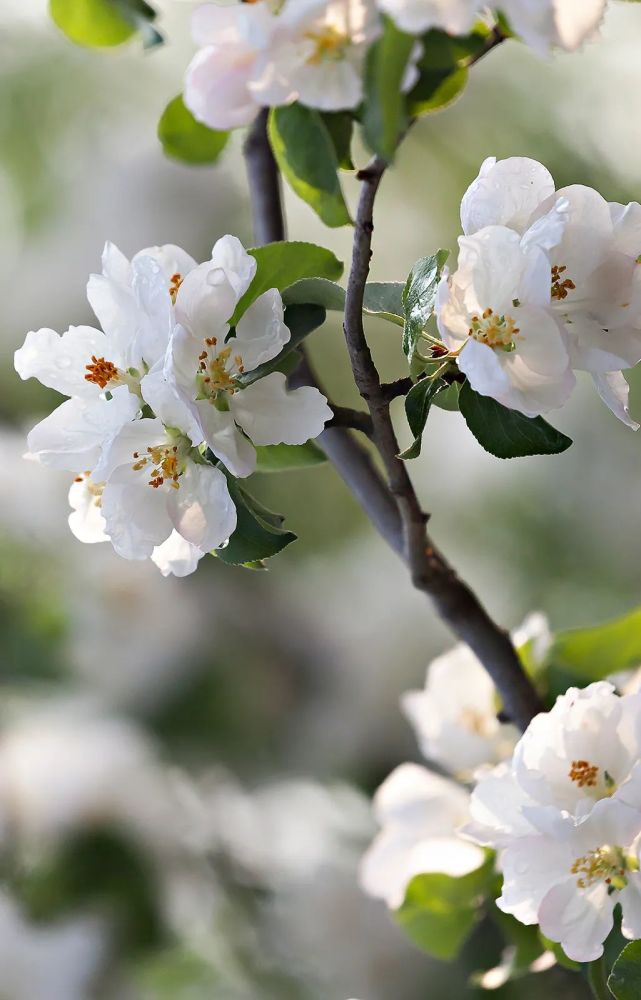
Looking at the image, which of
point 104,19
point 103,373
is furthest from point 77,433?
point 104,19

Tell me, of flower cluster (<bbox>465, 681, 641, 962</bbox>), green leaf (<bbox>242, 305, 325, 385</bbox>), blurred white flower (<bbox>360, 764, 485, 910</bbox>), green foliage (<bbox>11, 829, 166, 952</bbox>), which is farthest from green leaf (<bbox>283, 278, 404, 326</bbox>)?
green foliage (<bbox>11, 829, 166, 952</bbox>)

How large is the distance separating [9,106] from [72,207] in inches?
3.8

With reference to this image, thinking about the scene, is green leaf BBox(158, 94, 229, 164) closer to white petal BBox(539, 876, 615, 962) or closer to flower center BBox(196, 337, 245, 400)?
flower center BBox(196, 337, 245, 400)

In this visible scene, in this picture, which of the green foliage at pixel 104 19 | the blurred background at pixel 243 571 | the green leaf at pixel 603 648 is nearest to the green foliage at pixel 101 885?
the blurred background at pixel 243 571

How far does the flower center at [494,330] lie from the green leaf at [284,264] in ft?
0.20


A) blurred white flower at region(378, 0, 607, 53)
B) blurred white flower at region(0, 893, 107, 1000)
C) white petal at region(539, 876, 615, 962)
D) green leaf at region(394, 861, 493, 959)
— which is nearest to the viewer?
blurred white flower at region(378, 0, 607, 53)

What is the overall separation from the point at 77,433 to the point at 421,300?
97 millimetres

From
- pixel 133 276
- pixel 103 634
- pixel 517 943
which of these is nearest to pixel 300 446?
pixel 133 276

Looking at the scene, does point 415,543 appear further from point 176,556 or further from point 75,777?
point 75,777

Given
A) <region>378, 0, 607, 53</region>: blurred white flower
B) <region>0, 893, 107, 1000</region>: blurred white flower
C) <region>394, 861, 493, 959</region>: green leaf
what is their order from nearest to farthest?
1. <region>378, 0, 607, 53</region>: blurred white flower
2. <region>394, 861, 493, 959</region>: green leaf
3. <region>0, 893, 107, 1000</region>: blurred white flower

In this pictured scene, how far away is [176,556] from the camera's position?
29cm

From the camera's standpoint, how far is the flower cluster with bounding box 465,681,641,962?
11.8 inches

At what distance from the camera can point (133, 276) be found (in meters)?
0.27

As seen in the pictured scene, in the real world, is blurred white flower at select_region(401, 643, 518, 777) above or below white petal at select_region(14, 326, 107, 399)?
below
